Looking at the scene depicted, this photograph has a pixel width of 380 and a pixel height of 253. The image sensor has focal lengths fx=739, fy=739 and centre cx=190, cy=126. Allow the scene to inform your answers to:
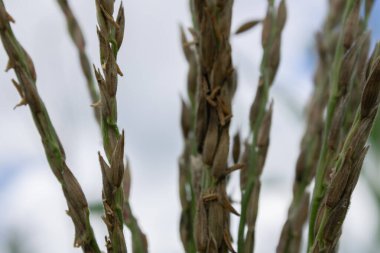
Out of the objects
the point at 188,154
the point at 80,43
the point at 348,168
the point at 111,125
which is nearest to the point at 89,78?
the point at 80,43

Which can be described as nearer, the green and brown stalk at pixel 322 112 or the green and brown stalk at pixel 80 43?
the green and brown stalk at pixel 322 112

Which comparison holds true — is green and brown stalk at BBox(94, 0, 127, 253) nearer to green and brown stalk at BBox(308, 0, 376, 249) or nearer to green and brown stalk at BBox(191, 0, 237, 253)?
green and brown stalk at BBox(191, 0, 237, 253)

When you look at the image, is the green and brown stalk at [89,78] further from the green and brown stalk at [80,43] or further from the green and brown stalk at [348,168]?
the green and brown stalk at [348,168]

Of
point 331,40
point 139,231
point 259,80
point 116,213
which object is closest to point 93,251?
point 116,213

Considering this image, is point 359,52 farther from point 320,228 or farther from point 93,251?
point 93,251

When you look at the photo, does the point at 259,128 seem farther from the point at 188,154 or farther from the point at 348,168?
the point at 348,168

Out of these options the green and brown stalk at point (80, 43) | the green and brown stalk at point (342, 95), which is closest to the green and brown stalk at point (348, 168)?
the green and brown stalk at point (342, 95)

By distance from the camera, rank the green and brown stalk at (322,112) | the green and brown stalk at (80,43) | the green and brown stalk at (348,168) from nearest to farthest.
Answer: the green and brown stalk at (348,168) → the green and brown stalk at (322,112) → the green and brown stalk at (80,43)
